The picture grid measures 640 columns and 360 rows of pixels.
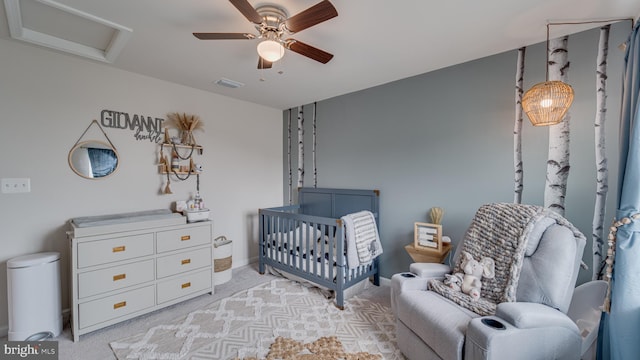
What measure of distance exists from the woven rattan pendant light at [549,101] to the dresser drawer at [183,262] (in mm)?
3259

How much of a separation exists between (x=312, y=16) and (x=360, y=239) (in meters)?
2.04

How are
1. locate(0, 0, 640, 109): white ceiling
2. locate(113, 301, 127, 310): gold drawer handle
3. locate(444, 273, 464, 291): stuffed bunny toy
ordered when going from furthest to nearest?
locate(113, 301, 127, 310): gold drawer handle
locate(444, 273, 464, 291): stuffed bunny toy
locate(0, 0, 640, 109): white ceiling

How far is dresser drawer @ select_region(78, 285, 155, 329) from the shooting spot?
2.08m

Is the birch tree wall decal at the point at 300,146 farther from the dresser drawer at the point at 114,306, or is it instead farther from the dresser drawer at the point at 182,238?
the dresser drawer at the point at 114,306

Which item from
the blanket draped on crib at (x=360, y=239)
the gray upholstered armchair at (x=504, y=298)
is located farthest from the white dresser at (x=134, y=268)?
the gray upholstered armchair at (x=504, y=298)


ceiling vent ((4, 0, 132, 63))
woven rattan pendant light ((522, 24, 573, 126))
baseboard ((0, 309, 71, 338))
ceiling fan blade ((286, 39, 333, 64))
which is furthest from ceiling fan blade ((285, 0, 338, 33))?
baseboard ((0, 309, 71, 338))

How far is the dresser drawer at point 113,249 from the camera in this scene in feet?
6.88

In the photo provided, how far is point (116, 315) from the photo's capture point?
2219mm

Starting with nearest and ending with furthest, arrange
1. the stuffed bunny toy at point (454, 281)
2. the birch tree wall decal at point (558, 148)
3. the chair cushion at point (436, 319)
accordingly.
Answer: the chair cushion at point (436, 319)
the stuffed bunny toy at point (454, 281)
the birch tree wall decal at point (558, 148)

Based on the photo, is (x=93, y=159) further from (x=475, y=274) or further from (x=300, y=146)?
(x=475, y=274)

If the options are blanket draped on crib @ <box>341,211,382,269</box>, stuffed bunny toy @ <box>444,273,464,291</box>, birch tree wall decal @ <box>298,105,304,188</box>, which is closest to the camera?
stuffed bunny toy @ <box>444,273,464,291</box>

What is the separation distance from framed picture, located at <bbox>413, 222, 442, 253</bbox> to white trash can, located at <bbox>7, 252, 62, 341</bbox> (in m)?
3.20

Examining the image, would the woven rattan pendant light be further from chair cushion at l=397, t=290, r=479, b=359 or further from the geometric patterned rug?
the geometric patterned rug

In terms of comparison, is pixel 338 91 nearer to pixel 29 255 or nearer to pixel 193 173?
pixel 193 173
